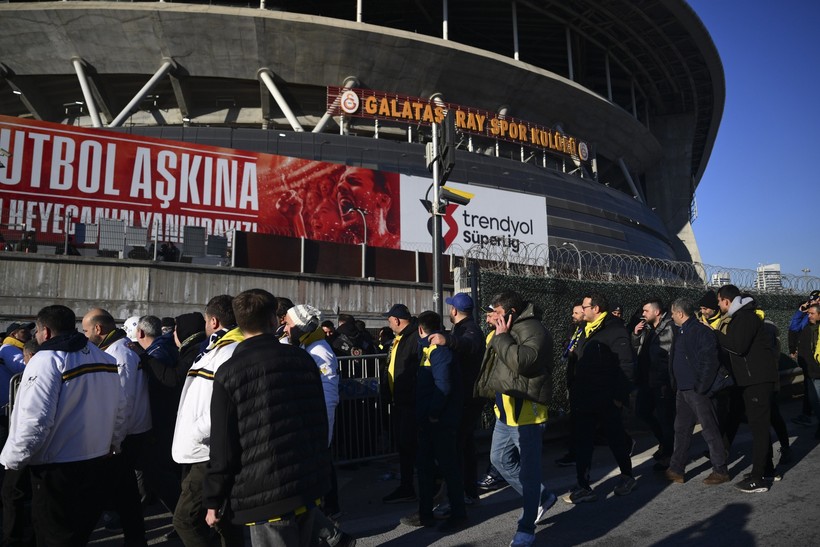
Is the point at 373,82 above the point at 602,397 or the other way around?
above

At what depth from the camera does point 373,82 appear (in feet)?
92.0

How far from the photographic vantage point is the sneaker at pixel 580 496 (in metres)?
5.24

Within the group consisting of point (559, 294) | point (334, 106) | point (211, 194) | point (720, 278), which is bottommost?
point (559, 294)

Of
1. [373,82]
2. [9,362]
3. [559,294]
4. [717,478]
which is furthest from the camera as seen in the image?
[373,82]

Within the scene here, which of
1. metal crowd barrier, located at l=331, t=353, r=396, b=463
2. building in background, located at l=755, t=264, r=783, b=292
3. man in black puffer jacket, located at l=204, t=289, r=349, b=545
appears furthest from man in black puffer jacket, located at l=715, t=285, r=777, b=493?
building in background, located at l=755, t=264, r=783, b=292

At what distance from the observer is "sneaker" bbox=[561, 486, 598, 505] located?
5.24 m

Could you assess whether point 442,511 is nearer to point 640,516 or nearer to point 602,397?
point 640,516

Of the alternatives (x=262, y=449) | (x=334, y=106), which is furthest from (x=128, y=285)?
(x=334, y=106)

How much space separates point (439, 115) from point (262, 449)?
87.5ft

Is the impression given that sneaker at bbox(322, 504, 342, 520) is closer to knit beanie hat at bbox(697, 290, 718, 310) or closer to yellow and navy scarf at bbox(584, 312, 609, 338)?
yellow and navy scarf at bbox(584, 312, 609, 338)

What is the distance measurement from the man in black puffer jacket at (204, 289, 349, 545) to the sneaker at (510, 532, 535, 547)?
1958 mm

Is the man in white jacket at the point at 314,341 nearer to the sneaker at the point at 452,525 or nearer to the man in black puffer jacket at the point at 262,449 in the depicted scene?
the sneaker at the point at 452,525

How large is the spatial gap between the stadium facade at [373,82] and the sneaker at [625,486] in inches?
742

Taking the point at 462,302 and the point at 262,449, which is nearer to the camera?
the point at 262,449
